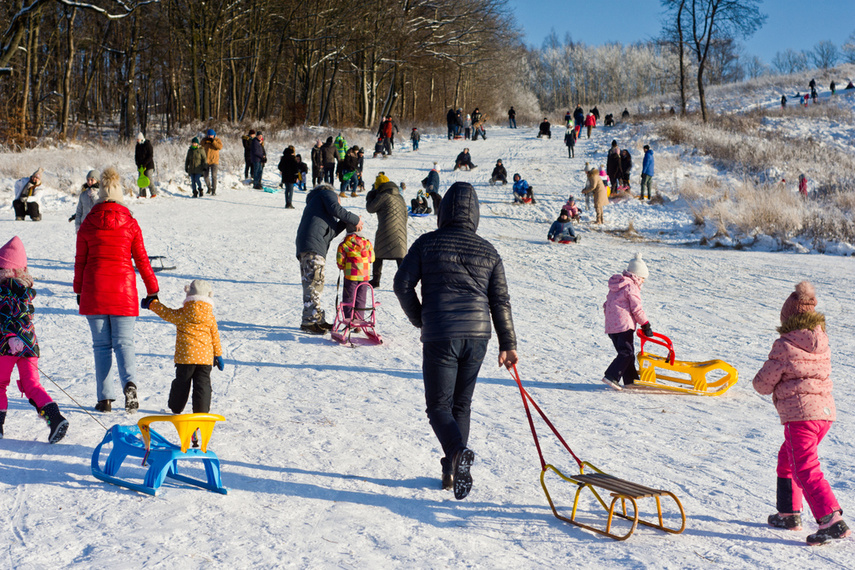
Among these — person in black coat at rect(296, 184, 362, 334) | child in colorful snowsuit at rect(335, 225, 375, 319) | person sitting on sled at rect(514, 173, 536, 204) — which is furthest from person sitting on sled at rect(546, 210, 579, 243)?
person in black coat at rect(296, 184, 362, 334)

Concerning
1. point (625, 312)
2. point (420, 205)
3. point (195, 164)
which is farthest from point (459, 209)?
point (195, 164)

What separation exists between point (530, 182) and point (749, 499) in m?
21.0

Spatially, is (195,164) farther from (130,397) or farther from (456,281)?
(456,281)

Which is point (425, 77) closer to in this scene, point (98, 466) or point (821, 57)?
point (98, 466)

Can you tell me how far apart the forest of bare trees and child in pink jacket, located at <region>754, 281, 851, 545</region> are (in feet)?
97.7

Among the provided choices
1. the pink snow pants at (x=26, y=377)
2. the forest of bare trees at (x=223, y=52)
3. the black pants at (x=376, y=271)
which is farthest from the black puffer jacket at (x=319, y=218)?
the forest of bare trees at (x=223, y=52)

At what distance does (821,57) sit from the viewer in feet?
358

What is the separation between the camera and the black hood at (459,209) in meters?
4.07

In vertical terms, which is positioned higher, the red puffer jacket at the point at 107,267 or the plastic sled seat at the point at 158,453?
the red puffer jacket at the point at 107,267

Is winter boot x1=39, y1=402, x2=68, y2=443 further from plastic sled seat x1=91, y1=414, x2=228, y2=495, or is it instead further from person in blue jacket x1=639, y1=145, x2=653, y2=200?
person in blue jacket x1=639, y1=145, x2=653, y2=200

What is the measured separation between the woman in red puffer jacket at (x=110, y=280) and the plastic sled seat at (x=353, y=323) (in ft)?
10.0

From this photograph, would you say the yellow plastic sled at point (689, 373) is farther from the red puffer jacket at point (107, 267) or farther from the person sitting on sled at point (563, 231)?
the person sitting on sled at point (563, 231)

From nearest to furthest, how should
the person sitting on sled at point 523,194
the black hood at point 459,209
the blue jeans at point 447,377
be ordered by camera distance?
the blue jeans at point 447,377
the black hood at point 459,209
the person sitting on sled at point 523,194

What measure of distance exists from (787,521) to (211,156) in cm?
1809
